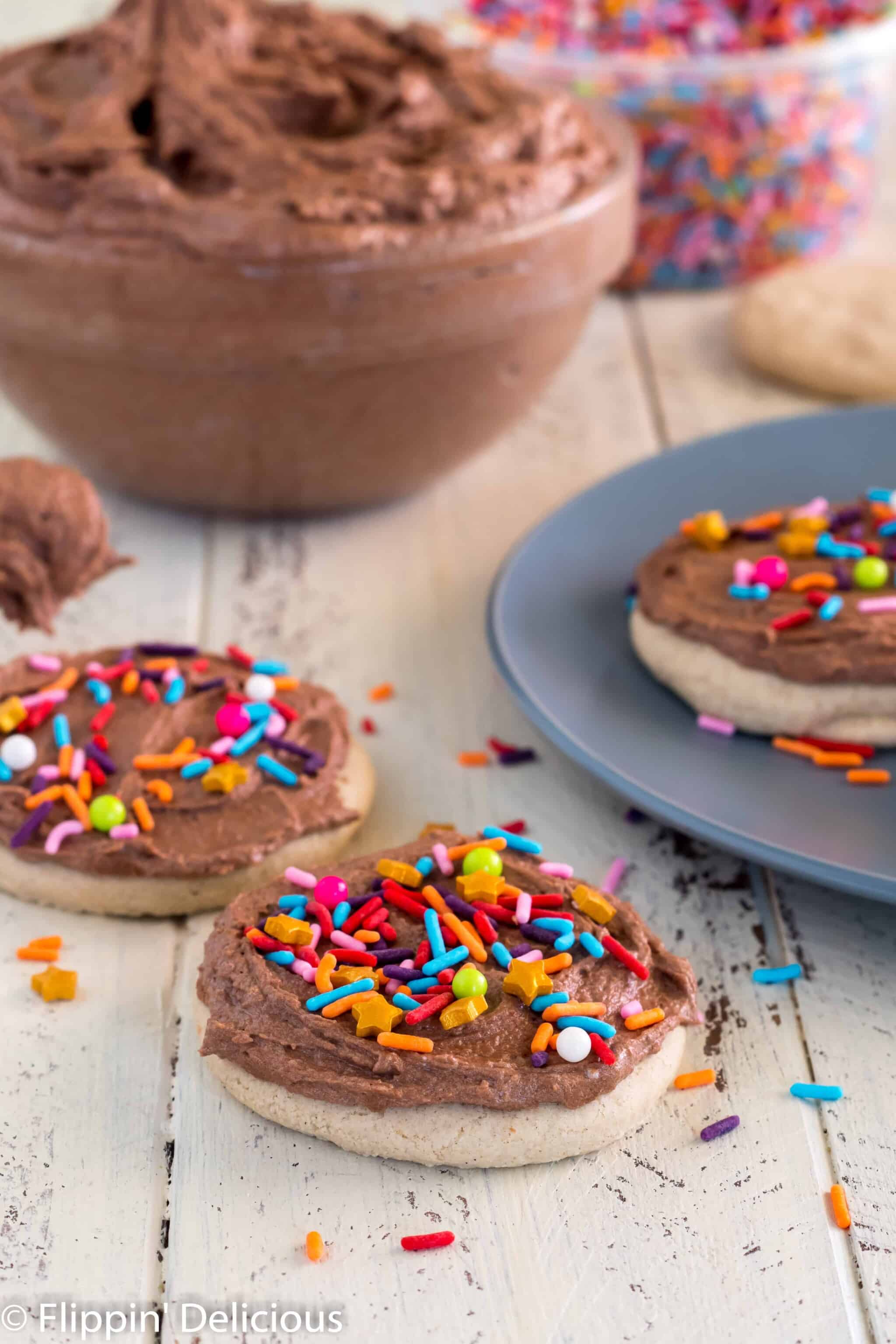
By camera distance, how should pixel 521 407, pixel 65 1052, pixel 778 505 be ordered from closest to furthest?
pixel 65 1052 → pixel 778 505 → pixel 521 407

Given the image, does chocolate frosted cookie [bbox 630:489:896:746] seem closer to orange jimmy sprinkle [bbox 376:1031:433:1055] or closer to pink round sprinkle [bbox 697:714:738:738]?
pink round sprinkle [bbox 697:714:738:738]

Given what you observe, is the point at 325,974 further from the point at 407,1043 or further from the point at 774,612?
the point at 774,612

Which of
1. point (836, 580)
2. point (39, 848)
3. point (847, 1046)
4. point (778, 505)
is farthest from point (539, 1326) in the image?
point (778, 505)

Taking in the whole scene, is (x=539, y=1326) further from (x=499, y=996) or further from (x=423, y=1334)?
(x=499, y=996)

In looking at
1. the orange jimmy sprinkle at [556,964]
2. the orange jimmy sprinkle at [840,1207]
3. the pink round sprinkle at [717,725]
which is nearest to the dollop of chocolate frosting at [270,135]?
the pink round sprinkle at [717,725]

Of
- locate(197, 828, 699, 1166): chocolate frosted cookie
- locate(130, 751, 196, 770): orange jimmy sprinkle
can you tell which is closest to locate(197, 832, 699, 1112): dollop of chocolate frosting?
locate(197, 828, 699, 1166): chocolate frosted cookie
